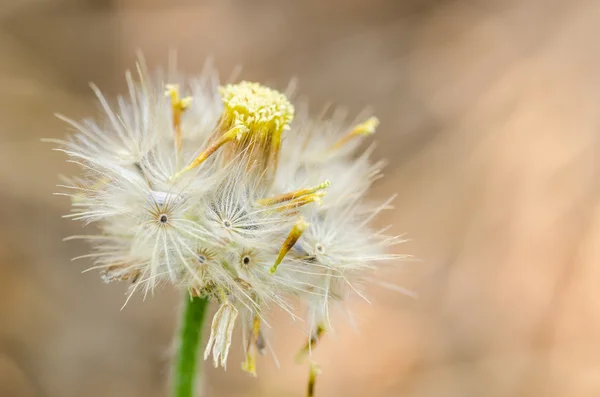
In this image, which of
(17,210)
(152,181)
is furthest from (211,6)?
(152,181)

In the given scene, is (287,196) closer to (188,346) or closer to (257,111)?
(257,111)

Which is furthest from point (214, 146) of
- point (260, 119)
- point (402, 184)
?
point (402, 184)

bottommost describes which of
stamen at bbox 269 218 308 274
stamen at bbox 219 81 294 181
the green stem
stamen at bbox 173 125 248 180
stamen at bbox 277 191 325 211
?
the green stem

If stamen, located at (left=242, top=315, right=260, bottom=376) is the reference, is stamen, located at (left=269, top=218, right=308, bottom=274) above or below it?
above

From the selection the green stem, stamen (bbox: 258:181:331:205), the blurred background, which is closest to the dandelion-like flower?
stamen (bbox: 258:181:331:205)

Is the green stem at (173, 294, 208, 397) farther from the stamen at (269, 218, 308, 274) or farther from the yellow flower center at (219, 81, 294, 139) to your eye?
the yellow flower center at (219, 81, 294, 139)

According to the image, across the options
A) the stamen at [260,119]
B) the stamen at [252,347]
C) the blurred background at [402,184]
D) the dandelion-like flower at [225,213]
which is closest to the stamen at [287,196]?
the dandelion-like flower at [225,213]
